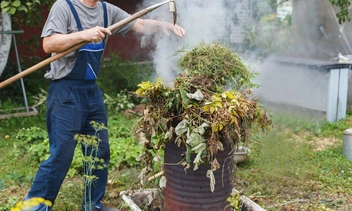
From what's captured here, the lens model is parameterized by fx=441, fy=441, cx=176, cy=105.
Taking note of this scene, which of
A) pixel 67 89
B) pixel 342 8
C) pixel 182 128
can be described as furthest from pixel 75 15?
pixel 342 8

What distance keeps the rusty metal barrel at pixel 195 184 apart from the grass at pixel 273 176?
0.63 m

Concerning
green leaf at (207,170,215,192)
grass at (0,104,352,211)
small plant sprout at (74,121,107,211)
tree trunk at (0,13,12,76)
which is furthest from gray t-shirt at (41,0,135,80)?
tree trunk at (0,13,12,76)

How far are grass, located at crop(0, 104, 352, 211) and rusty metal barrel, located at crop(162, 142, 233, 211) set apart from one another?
626mm

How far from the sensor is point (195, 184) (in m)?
3.54

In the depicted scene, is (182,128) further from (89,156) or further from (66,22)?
(66,22)

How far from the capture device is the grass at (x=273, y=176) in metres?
4.41

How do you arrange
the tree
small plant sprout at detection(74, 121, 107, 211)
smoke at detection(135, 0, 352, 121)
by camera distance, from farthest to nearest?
smoke at detection(135, 0, 352, 121) → the tree → small plant sprout at detection(74, 121, 107, 211)

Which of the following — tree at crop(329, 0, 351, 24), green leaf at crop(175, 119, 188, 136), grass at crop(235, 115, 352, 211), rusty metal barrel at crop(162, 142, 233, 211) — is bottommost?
grass at crop(235, 115, 352, 211)

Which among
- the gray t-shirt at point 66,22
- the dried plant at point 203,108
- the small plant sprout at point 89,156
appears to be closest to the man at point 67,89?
the gray t-shirt at point 66,22

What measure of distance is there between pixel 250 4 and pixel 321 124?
158 inches

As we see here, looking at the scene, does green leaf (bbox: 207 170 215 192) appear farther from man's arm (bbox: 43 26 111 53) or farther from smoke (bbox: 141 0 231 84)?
smoke (bbox: 141 0 231 84)

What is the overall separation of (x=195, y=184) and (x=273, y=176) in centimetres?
181

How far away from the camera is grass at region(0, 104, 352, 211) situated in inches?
174

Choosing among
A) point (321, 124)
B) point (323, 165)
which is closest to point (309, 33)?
point (321, 124)
